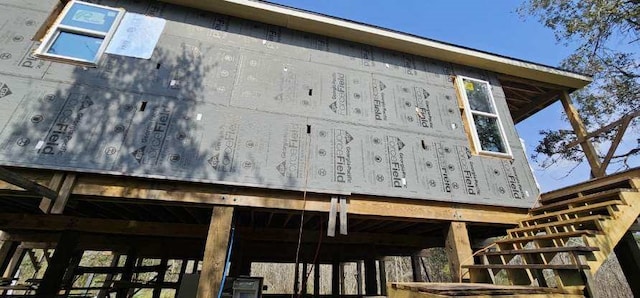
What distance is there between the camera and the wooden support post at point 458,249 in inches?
164

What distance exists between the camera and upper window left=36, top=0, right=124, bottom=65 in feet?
13.9

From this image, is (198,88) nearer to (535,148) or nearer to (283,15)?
(283,15)

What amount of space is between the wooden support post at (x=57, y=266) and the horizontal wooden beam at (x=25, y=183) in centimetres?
262

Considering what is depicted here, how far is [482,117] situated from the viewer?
5.76m

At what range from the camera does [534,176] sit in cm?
530

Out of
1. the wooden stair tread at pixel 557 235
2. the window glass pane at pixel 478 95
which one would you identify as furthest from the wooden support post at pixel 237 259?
the window glass pane at pixel 478 95

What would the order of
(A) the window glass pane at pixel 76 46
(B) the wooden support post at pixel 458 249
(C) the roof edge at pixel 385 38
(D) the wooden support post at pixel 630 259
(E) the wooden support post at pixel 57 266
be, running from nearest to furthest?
(B) the wooden support post at pixel 458 249
(A) the window glass pane at pixel 76 46
(D) the wooden support post at pixel 630 259
(E) the wooden support post at pixel 57 266
(C) the roof edge at pixel 385 38

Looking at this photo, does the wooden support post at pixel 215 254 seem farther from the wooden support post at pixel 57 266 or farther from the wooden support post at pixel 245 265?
the wooden support post at pixel 57 266

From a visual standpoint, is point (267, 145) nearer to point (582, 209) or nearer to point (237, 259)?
point (237, 259)

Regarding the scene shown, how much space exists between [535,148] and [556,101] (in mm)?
4717

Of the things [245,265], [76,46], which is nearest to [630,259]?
[245,265]

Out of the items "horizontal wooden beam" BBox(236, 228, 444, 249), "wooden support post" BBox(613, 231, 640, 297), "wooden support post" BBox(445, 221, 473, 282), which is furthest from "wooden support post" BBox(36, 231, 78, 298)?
"wooden support post" BBox(613, 231, 640, 297)

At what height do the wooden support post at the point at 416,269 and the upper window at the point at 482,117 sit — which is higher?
the upper window at the point at 482,117

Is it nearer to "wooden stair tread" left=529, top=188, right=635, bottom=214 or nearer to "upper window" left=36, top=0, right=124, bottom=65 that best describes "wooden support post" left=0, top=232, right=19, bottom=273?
"upper window" left=36, top=0, right=124, bottom=65
